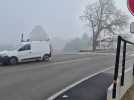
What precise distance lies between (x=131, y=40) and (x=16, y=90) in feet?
17.8

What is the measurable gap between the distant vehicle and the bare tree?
33.7 metres

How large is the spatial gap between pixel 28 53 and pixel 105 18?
38480 millimetres

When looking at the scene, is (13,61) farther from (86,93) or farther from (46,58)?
(86,93)

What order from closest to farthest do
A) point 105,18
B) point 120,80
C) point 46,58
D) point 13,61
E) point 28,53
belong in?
point 120,80, point 13,61, point 28,53, point 46,58, point 105,18

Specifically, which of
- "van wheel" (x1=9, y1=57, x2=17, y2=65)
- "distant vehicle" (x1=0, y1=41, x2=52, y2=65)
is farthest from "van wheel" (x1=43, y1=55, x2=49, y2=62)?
"van wheel" (x1=9, y1=57, x2=17, y2=65)

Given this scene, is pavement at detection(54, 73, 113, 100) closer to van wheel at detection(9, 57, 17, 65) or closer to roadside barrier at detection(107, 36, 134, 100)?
roadside barrier at detection(107, 36, 134, 100)

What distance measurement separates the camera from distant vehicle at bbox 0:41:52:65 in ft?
70.1

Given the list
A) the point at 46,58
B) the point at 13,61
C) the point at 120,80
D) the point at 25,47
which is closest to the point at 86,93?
the point at 120,80

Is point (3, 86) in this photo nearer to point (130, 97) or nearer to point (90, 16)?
point (130, 97)

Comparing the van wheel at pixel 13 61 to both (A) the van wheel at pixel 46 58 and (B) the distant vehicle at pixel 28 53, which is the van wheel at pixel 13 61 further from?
(A) the van wheel at pixel 46 58

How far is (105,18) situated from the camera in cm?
5862

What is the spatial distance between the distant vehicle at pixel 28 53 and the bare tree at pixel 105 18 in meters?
33.7

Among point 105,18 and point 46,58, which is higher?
point 105,18

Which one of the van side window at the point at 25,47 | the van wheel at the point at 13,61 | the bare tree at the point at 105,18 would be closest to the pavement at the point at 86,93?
the van wheel at the point at 13,61
